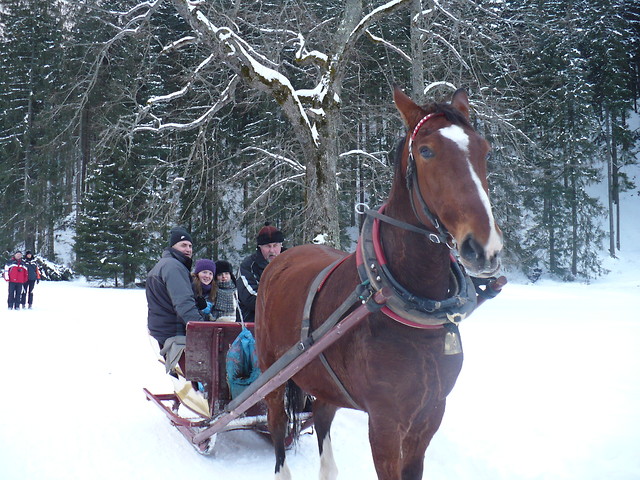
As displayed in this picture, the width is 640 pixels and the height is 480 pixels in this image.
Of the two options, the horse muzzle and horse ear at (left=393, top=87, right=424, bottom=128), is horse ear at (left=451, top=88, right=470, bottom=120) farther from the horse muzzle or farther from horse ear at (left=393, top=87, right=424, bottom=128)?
the horse muzzle

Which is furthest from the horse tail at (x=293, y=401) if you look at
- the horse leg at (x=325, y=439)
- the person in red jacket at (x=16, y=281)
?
the person in red jacket at (x=16, y=281)

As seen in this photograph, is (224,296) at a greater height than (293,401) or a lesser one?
greater

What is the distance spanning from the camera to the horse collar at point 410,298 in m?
2.21

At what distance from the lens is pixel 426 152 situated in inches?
82.7

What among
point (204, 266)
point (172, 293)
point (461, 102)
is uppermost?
point (461, 102)

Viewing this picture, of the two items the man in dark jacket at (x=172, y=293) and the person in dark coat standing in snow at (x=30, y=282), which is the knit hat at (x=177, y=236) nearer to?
the man in dark jacket at (x=172, y=293)

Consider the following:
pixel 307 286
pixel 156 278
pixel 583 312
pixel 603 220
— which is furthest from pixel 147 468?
pixel 603 220

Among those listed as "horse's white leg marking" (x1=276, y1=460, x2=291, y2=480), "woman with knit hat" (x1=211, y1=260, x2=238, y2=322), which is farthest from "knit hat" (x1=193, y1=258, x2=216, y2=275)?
"horse's white leg marking" (x1=276, y1=460, x2=291, y2=480)

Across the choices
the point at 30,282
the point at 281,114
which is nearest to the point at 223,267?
the point at 30,282

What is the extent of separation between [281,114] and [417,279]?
682 inches

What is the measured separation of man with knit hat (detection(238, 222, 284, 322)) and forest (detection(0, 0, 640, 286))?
3.84 m

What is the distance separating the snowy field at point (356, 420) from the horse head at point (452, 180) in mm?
2743

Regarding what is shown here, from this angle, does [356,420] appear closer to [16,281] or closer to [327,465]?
[327,465]

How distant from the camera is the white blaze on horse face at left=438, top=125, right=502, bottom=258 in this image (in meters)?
1.79
